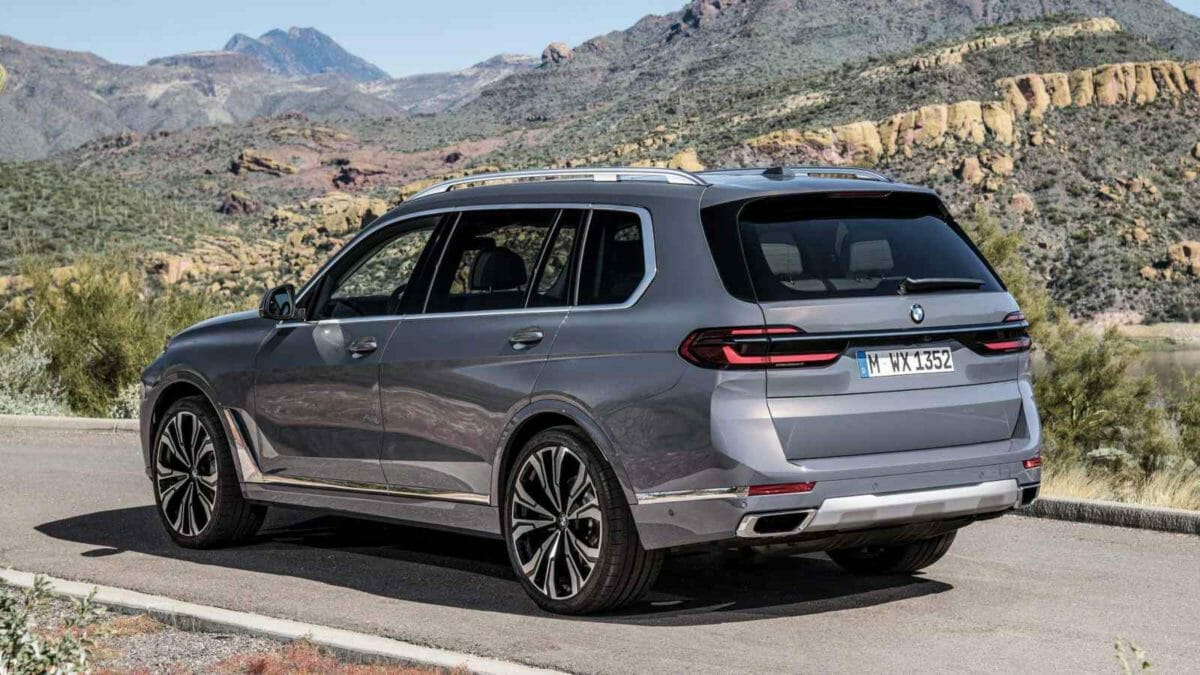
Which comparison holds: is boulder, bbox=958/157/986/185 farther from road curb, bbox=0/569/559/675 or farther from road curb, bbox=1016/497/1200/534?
road curb, bbox=0/569/559/675

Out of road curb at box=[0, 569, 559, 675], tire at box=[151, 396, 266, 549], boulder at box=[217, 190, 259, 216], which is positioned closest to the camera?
road curb at box=[0, 569, 559, 675]

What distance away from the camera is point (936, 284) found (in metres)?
6.61

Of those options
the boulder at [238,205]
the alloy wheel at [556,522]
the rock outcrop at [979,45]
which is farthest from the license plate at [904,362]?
the boulder at [238,205]

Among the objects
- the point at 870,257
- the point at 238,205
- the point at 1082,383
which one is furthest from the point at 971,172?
the point at 870,257

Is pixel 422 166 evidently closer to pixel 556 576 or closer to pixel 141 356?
pixel 141 356

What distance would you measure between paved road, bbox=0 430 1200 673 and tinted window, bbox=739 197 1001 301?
143cm

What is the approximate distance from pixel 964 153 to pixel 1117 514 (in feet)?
230

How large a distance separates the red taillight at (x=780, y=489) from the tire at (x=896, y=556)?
65.6 inches

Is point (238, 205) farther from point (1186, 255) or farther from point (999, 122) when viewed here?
point (1186, 255)

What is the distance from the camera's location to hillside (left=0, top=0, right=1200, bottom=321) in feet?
211

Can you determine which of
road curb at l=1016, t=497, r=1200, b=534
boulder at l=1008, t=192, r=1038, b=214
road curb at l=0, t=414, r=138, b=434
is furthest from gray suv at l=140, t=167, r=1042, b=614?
boulder at l=1008, t=192, r=1038, b=214

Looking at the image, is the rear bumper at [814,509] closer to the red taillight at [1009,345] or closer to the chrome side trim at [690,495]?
the chrome side trim at [690,495]

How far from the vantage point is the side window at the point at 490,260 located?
7273 millimetres

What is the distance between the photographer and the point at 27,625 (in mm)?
5086
